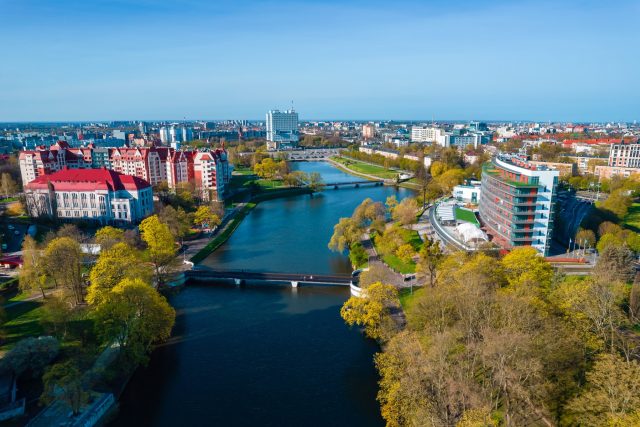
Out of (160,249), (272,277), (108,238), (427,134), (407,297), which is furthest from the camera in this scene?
(427,134)

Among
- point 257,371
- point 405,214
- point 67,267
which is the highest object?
point 67,267

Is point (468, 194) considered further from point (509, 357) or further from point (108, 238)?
point (509, 357)

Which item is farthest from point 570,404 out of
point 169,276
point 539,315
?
point 169,276

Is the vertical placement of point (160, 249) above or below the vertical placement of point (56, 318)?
above

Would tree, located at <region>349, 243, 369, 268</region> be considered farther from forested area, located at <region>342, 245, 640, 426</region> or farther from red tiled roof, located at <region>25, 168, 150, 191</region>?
red tiled roof, located at <region>25, 168, 150, 191</region>

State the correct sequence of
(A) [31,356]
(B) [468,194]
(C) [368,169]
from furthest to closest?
(C) [368,169]
(B) [468,194]
(A) [31,356]

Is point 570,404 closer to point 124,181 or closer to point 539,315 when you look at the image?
point 539,315

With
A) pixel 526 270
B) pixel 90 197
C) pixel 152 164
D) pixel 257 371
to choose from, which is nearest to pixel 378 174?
pixel 152 164
